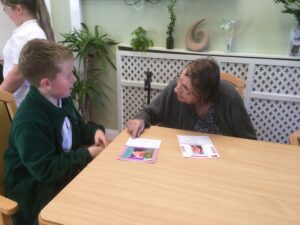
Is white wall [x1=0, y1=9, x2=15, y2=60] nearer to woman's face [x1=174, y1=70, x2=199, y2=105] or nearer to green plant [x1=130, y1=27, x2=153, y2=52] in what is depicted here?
green plant [x1=130, y1=27, x2=153, y2=52]

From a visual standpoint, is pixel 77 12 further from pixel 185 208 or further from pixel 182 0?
pixel 185 208

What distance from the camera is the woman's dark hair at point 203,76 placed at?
1453mm

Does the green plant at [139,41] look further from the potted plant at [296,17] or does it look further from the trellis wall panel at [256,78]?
the potted plant at [296,17]

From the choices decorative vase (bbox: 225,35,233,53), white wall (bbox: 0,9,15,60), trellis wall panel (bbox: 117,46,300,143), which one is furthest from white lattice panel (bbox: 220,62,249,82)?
white wall (bbox: 0,9,15,60)

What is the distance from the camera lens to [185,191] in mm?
971

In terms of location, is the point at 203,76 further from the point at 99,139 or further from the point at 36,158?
the point at 36,158

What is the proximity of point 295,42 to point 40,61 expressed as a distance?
73.4 inches

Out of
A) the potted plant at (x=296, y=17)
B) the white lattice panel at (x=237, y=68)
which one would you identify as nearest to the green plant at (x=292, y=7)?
the potted plant at (x=296, y=17)

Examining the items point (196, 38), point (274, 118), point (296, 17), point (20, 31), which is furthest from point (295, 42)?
point (20, 31)

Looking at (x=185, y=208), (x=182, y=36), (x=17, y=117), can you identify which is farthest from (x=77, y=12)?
(x=185, y=208)

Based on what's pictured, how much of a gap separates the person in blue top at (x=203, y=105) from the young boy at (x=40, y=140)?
1.26 feet

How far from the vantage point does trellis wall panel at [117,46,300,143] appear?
2262mm

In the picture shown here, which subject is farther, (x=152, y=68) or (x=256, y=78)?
(x=152, y=68)

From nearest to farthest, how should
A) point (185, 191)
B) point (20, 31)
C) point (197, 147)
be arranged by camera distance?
point (185, 191) → point (197, 147) → point (20, 31)
